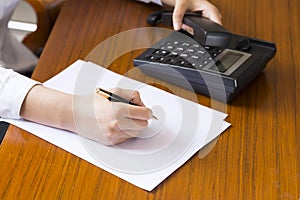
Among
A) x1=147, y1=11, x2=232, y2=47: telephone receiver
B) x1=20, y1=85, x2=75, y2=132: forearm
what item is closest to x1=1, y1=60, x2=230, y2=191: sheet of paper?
x1=20, y1=85, x2=75, y2=132: forearm

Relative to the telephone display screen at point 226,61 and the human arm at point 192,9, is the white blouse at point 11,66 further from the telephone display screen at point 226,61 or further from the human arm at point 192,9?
the telephone display screen at point 226,61

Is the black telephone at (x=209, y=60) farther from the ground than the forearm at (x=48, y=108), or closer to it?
farther from the ground

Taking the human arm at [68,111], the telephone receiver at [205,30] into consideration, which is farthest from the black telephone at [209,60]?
the human arm at [68,111]

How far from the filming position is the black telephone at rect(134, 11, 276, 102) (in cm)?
97

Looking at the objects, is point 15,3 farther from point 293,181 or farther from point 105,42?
point 293,181

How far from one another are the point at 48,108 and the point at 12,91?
0.08 meters

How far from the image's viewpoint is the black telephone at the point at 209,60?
965 millimetres

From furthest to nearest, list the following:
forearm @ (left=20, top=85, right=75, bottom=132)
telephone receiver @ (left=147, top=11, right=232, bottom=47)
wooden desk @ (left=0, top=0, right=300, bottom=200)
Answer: telephone receiver @ (left=147, top=11, right=232, bottom=47)
forearm @ (left=20, top=85, right=75, bottom=132)
wooden desk @ (left=0, top=0, right=300, bottom=200)

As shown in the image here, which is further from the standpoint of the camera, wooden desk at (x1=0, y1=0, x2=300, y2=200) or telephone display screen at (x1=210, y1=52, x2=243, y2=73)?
telephone display screen at (x1=210, y1=52, x2=243, y2=73)

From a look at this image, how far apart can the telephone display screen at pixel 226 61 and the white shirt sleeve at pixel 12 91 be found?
0.34 meters

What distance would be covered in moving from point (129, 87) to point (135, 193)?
27 centimetres

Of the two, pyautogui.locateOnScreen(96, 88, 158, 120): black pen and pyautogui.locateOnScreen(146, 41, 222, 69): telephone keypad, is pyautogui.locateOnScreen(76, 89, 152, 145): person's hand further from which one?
pyautogui.locateOnScreen(146, 41, 222, 69): telephone keypad

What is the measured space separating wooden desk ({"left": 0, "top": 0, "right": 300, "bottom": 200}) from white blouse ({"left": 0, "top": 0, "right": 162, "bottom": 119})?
0.05m

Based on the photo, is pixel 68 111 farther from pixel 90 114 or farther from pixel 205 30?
pixel 205 30
